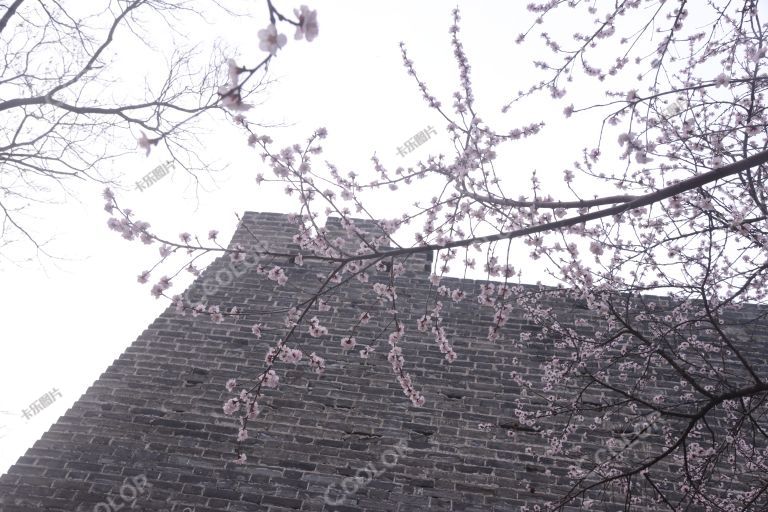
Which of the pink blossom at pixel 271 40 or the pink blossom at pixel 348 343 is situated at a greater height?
the pink blossom at pixel 348 343

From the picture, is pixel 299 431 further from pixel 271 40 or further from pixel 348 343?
pixel 271 40

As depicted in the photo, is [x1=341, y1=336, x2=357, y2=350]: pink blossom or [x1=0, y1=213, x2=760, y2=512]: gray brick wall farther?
[x1=0, y1=213, x2=760, y2=512]: gray brick wall

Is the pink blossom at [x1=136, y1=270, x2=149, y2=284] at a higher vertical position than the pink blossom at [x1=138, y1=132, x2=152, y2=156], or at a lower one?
higher

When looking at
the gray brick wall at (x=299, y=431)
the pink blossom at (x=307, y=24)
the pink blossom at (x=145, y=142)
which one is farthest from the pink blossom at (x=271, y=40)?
the gray brick wall at (x=299, y=431)

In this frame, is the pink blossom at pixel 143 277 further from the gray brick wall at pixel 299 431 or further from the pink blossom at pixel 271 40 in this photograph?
the pink blossom at pixel 271 40

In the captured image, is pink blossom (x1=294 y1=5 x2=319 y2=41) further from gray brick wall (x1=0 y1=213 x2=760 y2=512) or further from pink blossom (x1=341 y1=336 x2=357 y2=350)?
pink blossom (x1=341 y1=336 x2=357 y2=350)

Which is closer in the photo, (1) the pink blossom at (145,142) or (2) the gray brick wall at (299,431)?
(1) the pink blossom at (145,142)

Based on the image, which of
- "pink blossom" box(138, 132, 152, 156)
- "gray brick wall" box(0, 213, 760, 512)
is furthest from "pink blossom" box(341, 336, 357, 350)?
"pink blossom" box(138, 132, 152, 156)

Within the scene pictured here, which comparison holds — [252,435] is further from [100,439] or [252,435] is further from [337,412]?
[100,439]

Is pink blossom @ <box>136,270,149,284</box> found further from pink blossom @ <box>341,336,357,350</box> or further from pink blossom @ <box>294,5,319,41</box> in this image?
pink blossom @ <box>294,5,319,41</box>

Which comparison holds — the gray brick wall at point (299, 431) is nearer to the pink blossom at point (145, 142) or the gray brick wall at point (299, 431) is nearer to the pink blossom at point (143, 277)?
the pink blossom at point (143, 277)

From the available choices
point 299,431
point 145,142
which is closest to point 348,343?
point 299,431

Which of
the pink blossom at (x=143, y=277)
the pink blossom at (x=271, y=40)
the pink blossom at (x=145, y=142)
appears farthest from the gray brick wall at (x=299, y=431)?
the pink blossom at (x=271, y=40)

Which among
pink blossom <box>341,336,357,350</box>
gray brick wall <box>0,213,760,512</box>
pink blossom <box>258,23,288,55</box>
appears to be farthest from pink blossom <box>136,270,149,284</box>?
pink blossom <box>258,23,288,55</box>
